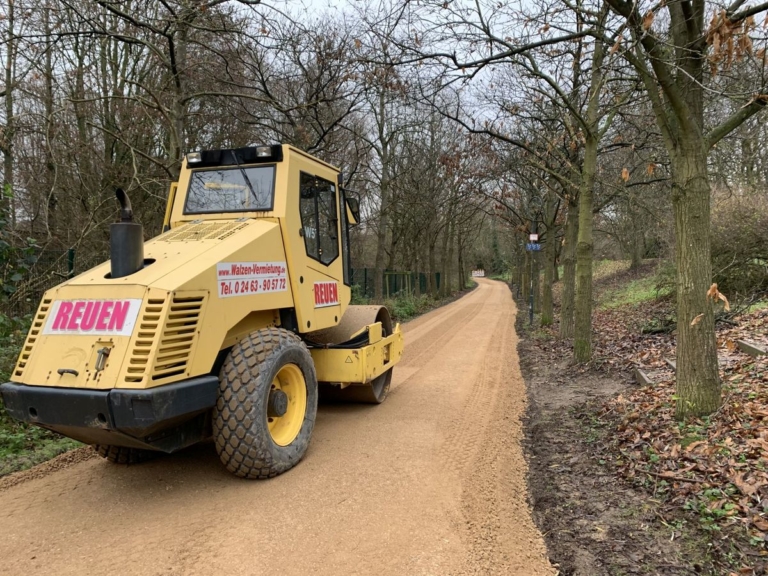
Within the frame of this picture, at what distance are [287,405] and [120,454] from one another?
1593mm

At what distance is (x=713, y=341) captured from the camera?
5086 mm

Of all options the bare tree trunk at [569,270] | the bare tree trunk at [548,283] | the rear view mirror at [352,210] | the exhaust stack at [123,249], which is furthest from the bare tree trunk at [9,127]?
the bare tree trunk at [548,283]

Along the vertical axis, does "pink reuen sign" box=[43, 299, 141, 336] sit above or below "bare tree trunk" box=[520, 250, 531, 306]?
above

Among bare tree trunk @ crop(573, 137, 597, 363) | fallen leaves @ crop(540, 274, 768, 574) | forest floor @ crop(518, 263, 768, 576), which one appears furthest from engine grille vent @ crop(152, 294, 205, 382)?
bare tree trunk @ crop(573, 137, 597, 363)

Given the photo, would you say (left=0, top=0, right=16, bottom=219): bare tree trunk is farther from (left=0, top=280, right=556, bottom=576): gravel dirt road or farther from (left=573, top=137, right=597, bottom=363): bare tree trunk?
(left=573, top=137, right=597, bottom=363): bare tree trunk

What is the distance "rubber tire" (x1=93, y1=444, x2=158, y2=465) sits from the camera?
4.70m

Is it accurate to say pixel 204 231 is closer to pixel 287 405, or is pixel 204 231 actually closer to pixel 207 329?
pixel 207 329

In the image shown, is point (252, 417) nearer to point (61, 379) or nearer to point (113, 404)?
point (113, 404)

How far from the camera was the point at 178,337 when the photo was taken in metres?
3.82

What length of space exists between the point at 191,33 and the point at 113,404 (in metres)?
9.02

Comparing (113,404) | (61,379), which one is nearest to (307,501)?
(113,404)

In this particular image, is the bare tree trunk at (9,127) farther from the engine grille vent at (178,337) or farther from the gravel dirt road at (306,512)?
the engine grille vent at (178,337)

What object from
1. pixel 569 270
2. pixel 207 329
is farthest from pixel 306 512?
pixel 569 270

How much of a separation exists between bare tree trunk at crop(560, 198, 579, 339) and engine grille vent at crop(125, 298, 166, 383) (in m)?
10.6
